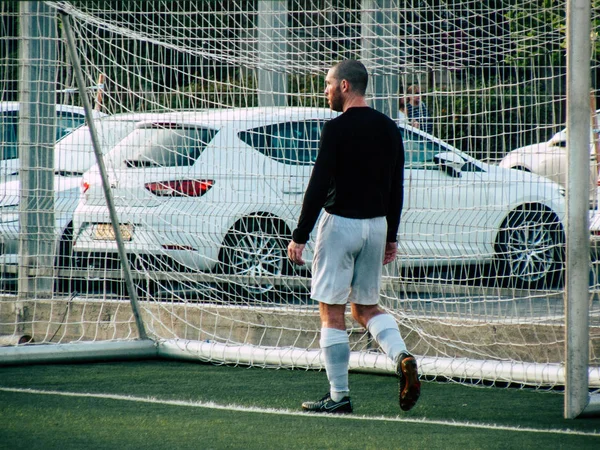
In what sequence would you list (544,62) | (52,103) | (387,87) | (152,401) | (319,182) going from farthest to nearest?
(52,103) → (387,87) → (544,62) → (152,401) → (319,182)

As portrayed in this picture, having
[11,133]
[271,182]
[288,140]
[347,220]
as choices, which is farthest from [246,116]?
[347,220]

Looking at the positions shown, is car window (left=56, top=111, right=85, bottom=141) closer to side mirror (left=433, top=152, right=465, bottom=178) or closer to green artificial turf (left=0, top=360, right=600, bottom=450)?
green artificial turf (left=0, top=360, right=600, bottom=450)

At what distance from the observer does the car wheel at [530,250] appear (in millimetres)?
7098

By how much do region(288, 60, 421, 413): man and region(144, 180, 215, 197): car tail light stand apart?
247 centimetres

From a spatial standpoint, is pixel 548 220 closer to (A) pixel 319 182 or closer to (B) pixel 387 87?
(B) pixel 387 87

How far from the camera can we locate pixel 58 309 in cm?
838

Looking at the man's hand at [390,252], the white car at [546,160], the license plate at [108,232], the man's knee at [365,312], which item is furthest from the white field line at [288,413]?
the license plate at [108,232]

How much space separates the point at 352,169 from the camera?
5785 mm

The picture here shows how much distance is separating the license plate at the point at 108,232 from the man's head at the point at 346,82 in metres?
2.87

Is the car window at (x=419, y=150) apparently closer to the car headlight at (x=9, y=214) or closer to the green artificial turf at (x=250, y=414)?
the green artificial turf at (x=250, y=414)

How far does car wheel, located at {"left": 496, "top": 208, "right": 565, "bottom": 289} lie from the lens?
7098 mm

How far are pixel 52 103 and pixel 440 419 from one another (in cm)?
415

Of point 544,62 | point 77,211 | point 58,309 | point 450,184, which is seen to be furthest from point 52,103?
point 544,62

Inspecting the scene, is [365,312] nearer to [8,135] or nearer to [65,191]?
[65,191]
